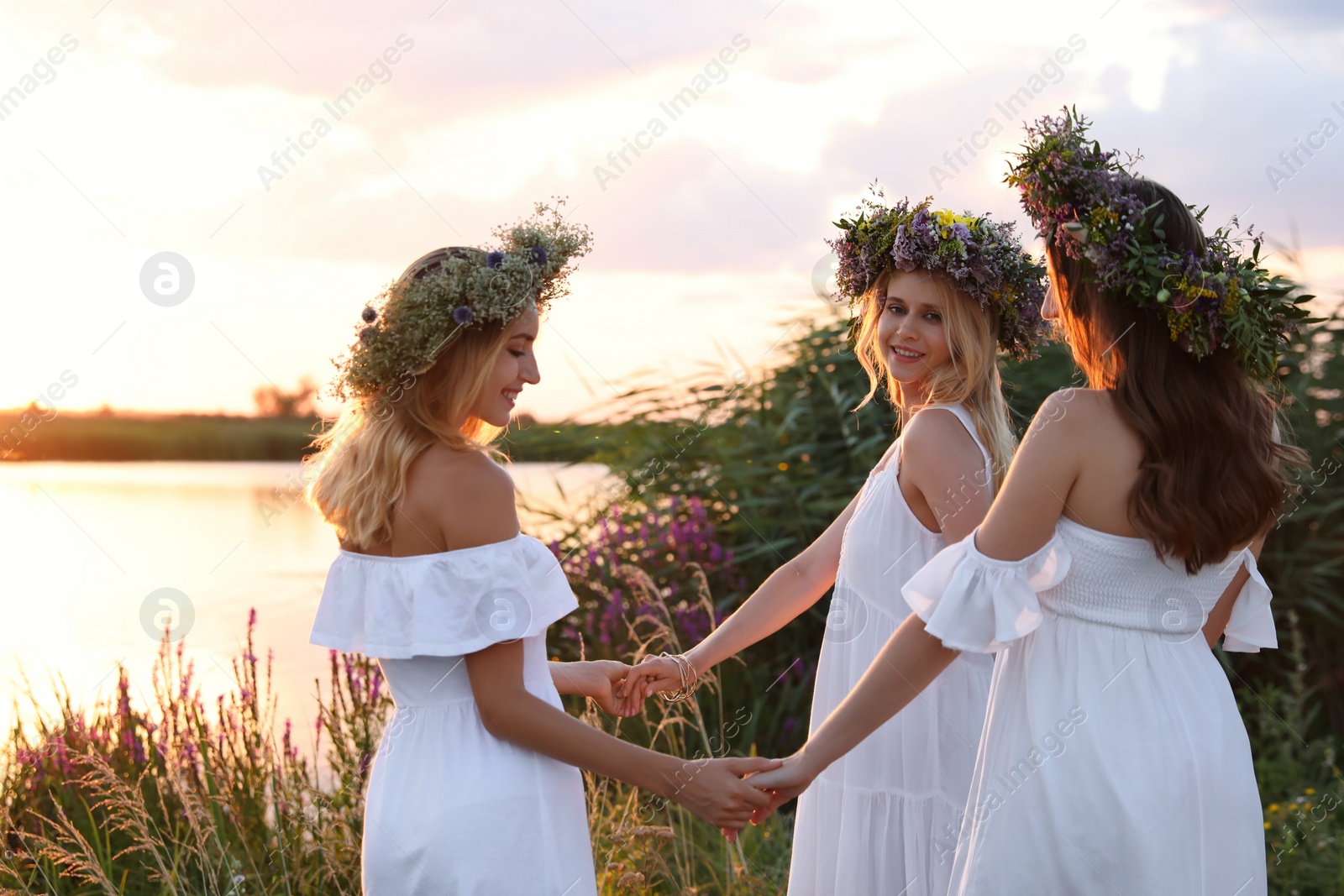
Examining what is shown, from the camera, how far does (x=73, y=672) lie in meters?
4.27

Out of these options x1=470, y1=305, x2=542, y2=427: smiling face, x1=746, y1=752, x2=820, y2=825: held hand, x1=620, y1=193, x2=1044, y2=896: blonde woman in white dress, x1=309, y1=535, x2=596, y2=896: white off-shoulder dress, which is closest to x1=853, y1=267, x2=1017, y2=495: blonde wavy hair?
x1=620, y1=193, x2=1044, y2=896: blonde woman in white dress

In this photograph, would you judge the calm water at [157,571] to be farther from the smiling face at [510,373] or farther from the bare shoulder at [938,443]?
the bare shoulder at [938,443]

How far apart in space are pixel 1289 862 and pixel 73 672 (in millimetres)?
5072

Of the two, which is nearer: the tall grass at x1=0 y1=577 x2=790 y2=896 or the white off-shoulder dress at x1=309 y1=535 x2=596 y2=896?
the white off-shoulder dress at x1=309 y1=535 x2=596 y2=896

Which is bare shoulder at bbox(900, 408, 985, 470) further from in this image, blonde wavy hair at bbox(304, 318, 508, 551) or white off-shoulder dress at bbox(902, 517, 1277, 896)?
blonde wavy hair at bbox(304, 318, 508, 551)

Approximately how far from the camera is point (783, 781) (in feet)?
7.92

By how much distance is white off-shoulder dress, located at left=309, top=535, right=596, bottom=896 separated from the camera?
76.8 inches

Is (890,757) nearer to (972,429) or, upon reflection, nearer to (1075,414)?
(972,429)

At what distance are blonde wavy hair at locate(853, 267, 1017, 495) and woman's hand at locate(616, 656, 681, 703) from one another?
3.16 feet

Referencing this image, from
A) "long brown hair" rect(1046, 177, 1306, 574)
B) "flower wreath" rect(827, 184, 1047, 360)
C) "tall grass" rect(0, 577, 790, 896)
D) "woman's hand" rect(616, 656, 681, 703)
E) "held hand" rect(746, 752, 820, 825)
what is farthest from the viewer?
"tall grass" rect(0, 577, 790, 896)

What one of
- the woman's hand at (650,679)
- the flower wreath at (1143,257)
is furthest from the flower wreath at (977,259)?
the woman's hand at (650,679)

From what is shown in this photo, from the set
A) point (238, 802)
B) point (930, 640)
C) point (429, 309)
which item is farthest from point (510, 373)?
point (238, 802)

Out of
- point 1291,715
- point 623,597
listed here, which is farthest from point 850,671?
point 1291,715

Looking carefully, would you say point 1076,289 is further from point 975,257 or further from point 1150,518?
point 975,257
